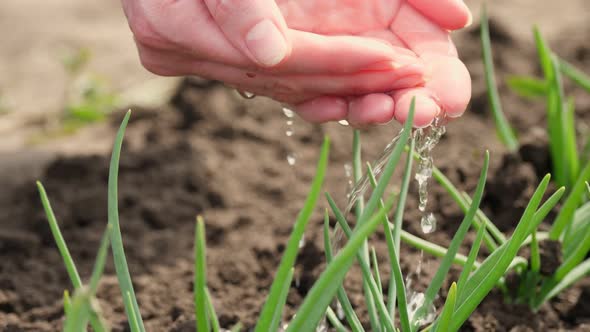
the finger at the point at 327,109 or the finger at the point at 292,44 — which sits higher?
the finger at the point at 292,44

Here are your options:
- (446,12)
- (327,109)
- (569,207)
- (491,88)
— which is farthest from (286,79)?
(491,88)

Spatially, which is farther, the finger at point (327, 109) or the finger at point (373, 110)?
the finger at point (327, 109)

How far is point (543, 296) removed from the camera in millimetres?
1429

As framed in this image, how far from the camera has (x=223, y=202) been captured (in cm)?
205

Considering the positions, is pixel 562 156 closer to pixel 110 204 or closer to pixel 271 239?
pixel 271 239

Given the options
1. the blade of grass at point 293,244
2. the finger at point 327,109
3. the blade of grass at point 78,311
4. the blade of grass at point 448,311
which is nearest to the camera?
the blade of grass at point 78,311

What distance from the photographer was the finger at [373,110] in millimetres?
1279

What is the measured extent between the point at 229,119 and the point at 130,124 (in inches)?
12.3

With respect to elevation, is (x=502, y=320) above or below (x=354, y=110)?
below

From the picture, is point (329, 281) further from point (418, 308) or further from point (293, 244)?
point (418, 308)

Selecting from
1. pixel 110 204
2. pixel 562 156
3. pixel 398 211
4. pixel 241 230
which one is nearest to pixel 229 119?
pixel 241 230

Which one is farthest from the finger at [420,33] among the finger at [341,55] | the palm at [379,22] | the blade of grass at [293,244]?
the blade of grass at [293,244]

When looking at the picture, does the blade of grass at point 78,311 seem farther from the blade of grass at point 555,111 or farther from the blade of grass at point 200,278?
the blade of grass at point 555,111

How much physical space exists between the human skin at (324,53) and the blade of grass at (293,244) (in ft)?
1.09
